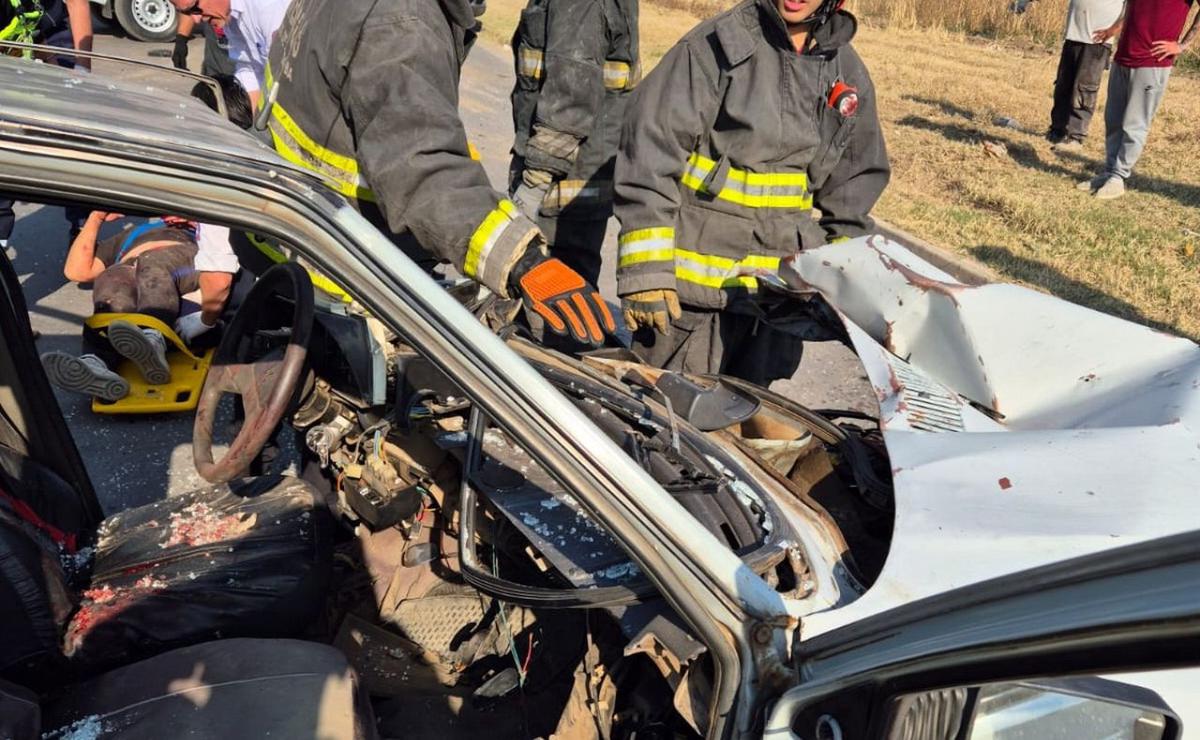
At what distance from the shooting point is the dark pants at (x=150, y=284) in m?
3.82

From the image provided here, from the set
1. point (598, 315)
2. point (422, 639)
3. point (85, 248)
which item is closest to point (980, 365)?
point (598, 315)

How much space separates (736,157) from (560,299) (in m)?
1.17

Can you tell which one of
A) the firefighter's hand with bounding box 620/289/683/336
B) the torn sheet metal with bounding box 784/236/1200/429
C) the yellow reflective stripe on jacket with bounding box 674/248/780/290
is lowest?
the firefighter's hand with bounding box 620/289/683/336

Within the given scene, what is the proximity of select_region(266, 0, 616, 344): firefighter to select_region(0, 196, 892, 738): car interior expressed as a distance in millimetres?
183

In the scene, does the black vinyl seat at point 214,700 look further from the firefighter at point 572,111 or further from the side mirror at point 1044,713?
the firefighter at point 572,111

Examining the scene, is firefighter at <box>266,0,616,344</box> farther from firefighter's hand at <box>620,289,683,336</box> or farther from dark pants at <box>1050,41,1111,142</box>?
dark pants at <box>1050,41,1111,142</box>

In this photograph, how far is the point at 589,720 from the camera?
155 centimetres

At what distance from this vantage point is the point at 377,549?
7.13 feet

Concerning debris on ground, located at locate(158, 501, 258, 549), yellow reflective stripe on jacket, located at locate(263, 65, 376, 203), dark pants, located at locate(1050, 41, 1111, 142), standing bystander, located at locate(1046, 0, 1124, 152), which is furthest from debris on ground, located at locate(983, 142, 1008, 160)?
debris on ground, located at locate(158, 501, 258, 549)

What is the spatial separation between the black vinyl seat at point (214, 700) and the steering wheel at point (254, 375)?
21.4 inches

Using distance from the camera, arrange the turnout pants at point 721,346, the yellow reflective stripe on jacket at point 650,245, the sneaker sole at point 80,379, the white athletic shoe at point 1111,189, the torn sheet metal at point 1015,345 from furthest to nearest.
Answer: the white athletic shoe at point 1111,189 → the sneaker sole at point 80,379 → the turnout pants at point 721,346 → the yellow reflective stripe on jacket at point 650,245 → the torn sheet metal at point 1015,345

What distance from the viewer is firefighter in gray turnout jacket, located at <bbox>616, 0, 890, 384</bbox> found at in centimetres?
270

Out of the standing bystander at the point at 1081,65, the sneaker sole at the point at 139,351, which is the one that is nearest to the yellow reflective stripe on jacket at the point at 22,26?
the sneaker sole at the point at 139,351

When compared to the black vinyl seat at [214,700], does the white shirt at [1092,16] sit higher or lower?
higher
